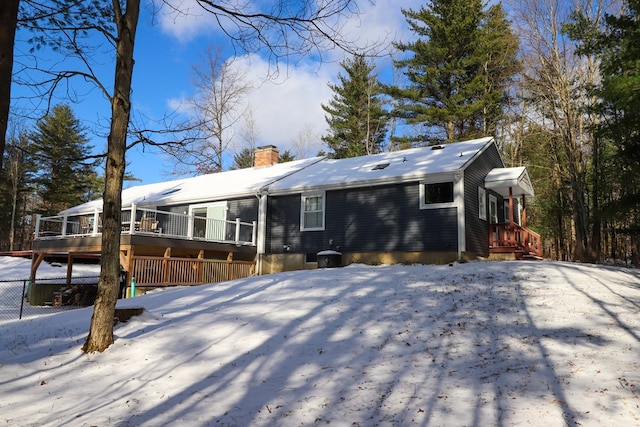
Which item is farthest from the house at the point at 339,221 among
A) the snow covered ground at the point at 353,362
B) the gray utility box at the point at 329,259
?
the snow covered ground at the point at 353,362

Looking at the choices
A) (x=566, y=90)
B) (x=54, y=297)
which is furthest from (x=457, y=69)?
(x=54, y=297)

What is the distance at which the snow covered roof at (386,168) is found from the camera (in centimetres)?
1480

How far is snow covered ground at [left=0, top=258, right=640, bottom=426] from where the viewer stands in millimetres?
4152

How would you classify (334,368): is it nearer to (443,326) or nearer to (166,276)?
(443,326)

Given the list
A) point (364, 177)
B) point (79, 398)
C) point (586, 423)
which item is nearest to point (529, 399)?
point (586, 423)

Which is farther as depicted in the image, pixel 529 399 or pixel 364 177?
pixel 364 177

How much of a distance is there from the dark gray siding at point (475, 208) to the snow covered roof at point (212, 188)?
7959mm

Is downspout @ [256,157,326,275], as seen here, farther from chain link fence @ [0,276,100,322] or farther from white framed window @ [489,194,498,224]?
white framed window @ [489,194,498,224]

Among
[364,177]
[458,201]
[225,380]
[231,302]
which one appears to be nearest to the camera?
[225,380]

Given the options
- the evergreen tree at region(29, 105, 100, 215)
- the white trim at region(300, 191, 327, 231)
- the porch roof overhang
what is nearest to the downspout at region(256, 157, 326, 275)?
the white trim at region(300, 191, 327, 231)

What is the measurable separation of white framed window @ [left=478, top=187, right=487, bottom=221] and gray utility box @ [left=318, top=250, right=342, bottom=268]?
207 inches

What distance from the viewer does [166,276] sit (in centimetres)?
1435

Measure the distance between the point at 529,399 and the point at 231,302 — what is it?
6.45 m

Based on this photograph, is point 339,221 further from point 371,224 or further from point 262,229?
point 262,229
